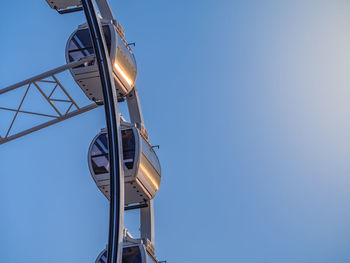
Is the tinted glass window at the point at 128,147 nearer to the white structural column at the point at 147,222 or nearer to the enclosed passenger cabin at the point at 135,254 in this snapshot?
the white structural column at the point at 147,222

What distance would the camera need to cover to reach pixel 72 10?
1805 cm

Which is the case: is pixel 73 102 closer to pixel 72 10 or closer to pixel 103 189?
pixel 103 189

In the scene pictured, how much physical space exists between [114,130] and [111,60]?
3.02m

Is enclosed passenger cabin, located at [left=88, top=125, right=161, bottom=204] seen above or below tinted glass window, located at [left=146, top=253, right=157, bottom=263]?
above

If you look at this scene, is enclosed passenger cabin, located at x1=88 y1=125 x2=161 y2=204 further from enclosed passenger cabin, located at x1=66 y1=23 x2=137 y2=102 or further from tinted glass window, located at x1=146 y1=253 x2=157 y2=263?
tinted glass window, located at x1=146 y1=253 x2=157 y2=263

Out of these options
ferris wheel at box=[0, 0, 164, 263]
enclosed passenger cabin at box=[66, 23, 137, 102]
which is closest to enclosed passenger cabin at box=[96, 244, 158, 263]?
ferris wheel at box=[0, 0, 164, 263]

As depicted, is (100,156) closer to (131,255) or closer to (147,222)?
(147,222)

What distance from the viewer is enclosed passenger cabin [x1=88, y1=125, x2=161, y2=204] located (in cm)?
1389

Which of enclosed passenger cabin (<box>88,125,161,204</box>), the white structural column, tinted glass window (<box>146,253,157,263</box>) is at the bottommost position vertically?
tinted glass window (<box>146,253,157,263</box>)

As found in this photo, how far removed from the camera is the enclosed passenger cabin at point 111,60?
14930 mm

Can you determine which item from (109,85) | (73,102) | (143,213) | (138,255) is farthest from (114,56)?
(138,255)

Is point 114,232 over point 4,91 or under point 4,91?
under

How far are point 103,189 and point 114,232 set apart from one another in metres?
3.27

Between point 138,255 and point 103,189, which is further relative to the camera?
point 103,189
